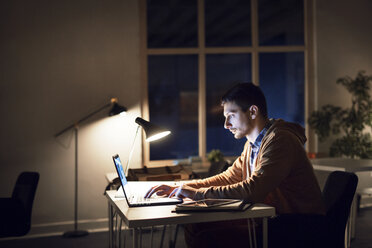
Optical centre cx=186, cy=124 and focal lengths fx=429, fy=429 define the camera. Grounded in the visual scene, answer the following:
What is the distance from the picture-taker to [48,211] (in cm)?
484

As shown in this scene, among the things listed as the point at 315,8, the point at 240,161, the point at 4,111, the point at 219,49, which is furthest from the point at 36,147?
the point at 315,8

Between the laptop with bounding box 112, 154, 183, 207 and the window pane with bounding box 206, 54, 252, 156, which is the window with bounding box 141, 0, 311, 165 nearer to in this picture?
the window pane with bounding box 206, 54, 252, 156

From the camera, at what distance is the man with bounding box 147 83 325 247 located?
215 cm

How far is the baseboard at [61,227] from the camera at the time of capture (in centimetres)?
479

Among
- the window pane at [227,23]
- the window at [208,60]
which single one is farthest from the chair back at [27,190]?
the window pane at [227,23]

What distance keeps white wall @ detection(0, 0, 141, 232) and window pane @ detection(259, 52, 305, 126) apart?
72.7 inches

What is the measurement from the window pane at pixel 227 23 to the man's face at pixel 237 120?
3164mm

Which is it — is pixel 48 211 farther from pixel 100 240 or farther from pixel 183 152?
pixel 183 152

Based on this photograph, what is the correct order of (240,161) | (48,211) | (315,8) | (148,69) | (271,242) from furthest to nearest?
(315,8)
(148,69)
(48,211)
(240,161)
(271,242)

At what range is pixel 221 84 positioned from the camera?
5793mm

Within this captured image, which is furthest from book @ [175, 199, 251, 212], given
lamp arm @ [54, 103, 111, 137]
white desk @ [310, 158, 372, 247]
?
lamp arm @ [54, 103, 111, 137]

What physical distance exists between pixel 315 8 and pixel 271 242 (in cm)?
431

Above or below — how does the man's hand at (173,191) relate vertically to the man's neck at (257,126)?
below

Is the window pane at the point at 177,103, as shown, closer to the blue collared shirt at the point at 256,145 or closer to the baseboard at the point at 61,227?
the baseboard at the point at 61,227
